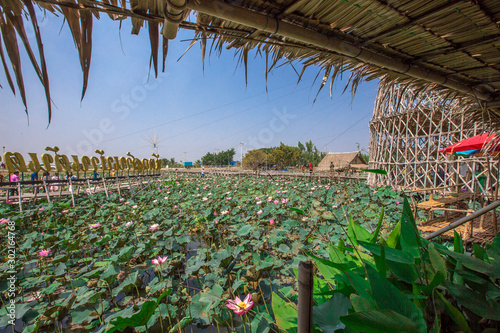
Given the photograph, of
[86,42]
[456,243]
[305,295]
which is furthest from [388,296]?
[86,42]

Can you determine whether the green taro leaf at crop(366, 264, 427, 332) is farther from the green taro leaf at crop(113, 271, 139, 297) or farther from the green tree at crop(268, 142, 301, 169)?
the green tree at crop(268, 142, 301, 169)

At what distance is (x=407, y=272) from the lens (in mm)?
529

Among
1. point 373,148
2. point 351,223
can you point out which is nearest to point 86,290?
point 351,223

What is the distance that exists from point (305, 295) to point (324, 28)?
100 centimetres

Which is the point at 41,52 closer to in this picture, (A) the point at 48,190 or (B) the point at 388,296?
(B) the point at 388,296

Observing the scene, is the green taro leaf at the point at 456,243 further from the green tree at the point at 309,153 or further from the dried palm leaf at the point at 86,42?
the green tree at the point at 309,153

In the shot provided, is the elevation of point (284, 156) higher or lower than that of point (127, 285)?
higher

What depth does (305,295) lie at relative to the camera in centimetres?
31

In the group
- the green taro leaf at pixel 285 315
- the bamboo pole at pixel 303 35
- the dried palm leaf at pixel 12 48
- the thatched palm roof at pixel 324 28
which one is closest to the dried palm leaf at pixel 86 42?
the thatched palm roof at pixel 324 28

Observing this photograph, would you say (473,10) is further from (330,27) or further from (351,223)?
(351,223)

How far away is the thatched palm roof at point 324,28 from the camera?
2.23 ft

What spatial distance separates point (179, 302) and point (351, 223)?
129 centimetres

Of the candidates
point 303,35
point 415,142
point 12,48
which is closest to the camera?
point 12,48

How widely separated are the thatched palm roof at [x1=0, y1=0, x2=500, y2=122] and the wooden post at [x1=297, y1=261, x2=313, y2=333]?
712mm
